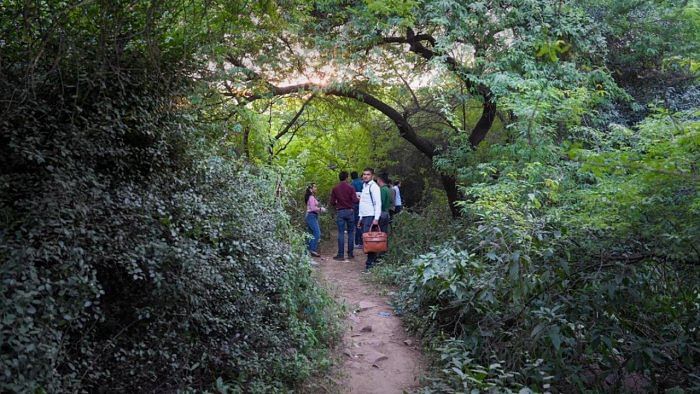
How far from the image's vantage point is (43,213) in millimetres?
3305

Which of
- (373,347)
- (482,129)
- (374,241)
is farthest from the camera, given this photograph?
(482,129)

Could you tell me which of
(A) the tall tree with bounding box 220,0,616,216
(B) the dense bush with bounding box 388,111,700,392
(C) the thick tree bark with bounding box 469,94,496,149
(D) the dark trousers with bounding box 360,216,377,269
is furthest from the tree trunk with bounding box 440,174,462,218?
(B) the dense bush with bounding box 388,111,700,392

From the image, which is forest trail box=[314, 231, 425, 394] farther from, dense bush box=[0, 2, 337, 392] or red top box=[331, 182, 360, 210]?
red top box=[331, 182, 360, 210]

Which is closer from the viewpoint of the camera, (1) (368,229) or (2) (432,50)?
(2) (432,50)

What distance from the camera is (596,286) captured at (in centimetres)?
497

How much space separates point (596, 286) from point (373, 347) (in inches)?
104

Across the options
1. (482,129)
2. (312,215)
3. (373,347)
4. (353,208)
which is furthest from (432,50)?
(373,347)

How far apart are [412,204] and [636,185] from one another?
501 inches

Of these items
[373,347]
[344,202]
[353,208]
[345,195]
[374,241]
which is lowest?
[373,347]

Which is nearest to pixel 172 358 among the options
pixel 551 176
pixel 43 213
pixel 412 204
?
pixel 43 213

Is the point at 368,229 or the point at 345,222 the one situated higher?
the point at 345,222

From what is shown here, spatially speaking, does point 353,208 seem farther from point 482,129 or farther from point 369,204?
point 482,129

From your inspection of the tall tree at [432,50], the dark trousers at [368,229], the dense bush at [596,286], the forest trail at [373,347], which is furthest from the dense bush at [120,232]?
the dark trousers at [368,229]

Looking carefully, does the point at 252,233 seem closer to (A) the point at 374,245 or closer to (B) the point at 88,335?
(B) the point at 88,335
